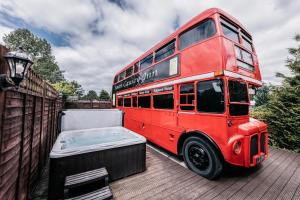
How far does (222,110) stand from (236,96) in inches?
21.5

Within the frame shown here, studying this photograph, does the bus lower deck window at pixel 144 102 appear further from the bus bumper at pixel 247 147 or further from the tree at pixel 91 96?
the tree at pixel 91 96

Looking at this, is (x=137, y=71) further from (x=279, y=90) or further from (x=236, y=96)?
(x=279, y=90)

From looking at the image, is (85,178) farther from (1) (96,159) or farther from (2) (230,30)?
(2) (230,30)

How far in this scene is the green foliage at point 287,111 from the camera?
5148 millimetres

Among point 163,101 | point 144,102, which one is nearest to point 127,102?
point 144,102

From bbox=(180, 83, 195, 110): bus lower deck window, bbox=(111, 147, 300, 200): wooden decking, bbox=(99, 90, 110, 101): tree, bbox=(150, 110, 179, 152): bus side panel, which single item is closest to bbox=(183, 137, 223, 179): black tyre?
bbox=(111, 147, 300, 200): wooden decking

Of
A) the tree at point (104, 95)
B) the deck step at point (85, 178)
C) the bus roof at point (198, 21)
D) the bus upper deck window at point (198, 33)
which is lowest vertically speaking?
the deck step at point (85, 178)

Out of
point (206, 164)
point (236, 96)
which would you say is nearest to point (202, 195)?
point (206, 164)

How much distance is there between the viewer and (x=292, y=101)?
5.48 m

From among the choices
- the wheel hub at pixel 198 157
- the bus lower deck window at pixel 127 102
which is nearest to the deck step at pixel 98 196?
the wheel hub at pixel 198 157

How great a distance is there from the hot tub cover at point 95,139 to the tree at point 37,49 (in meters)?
26.2

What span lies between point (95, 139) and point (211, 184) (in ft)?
12.9

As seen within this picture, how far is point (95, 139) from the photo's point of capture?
480 centimetres

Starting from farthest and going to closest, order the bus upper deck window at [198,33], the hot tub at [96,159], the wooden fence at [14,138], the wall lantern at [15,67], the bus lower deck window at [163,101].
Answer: the bus lower deck window at [163,101], the bus upper deck window at [198,33], the hot tub at [96,159], the wooden fence at [14,138], the wall lantern at [15,67]
